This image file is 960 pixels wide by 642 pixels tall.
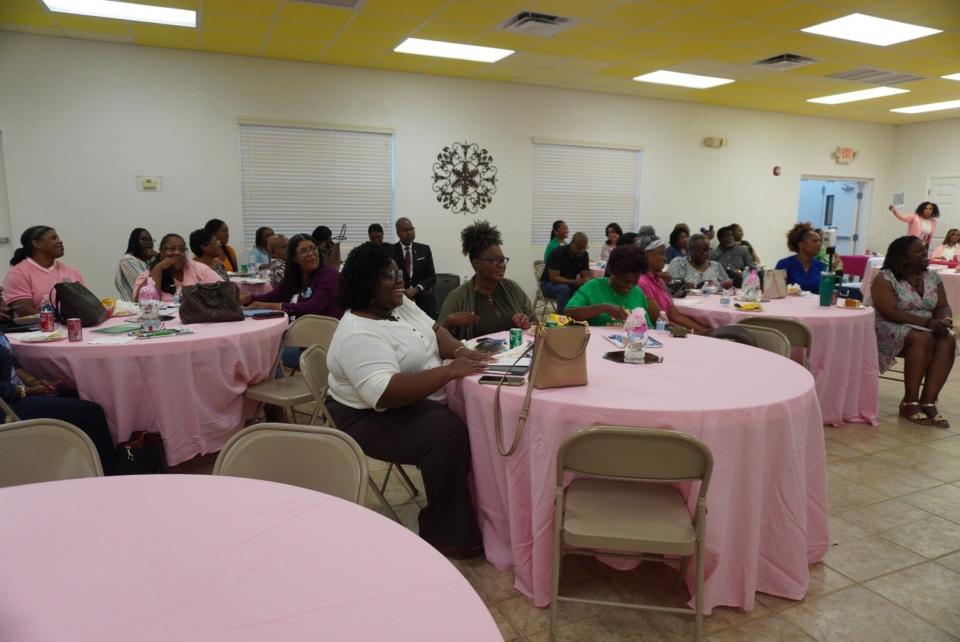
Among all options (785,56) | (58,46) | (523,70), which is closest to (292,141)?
(58,46)

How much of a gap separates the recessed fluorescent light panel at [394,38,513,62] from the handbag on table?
13.4ft

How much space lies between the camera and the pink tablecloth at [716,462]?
2100mm

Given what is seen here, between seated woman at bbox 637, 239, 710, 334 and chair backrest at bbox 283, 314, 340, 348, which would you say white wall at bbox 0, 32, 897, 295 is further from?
seated woman at bbox 637, 239, 710, 334

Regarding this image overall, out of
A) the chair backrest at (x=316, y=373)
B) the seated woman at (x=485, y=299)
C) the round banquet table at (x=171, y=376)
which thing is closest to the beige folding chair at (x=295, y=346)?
the round banquet table at (x=171, y=376)

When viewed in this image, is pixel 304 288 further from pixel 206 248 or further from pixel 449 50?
pixel 449 50

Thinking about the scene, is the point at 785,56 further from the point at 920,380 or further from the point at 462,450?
the point at 462,450

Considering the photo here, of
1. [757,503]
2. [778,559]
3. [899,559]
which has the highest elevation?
[757,503]

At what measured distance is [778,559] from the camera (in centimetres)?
232

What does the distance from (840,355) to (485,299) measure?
2620mm

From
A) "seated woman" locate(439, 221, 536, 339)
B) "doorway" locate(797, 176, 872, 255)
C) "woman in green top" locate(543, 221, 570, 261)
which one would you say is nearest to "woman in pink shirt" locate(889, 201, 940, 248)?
"doorway" locate(797, 176, 872, 255)

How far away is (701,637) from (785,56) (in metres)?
7.28

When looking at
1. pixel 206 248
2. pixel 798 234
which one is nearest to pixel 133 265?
pixel 206 248

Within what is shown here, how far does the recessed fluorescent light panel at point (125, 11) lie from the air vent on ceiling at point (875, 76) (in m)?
7.86

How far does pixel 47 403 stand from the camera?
2.87 meters
